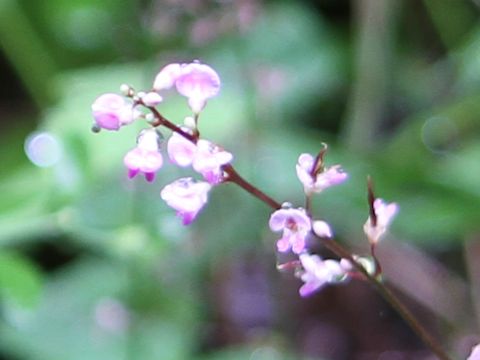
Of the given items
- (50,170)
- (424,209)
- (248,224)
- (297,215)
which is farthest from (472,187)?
(297,215)

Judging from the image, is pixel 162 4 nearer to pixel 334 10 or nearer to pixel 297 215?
pixel 334 10

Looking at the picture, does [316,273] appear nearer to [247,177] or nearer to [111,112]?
[111,112]

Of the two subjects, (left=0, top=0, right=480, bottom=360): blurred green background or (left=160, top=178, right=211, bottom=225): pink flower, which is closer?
(left=160, top=178, right=211, bottom=225): pink flower

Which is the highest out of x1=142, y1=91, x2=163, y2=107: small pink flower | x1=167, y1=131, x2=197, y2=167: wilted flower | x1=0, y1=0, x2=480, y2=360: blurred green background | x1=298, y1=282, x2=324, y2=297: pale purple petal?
x1=0, y1=0, x2=480, y2=360: blurred green background

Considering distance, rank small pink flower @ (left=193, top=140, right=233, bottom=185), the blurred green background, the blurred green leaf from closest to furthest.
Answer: small pink flower @ (left=193, top=140, right=233, bottom=185) → the blurred green leaf → the blurred green background

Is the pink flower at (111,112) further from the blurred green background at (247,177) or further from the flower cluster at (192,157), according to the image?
the blurred green background at (247,177)

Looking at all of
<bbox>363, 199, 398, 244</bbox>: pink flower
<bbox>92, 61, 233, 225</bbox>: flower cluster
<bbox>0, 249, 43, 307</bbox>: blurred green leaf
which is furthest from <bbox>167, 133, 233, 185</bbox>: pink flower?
<bbox>0, 249, 43, 307</bbox>: blurred green leaf

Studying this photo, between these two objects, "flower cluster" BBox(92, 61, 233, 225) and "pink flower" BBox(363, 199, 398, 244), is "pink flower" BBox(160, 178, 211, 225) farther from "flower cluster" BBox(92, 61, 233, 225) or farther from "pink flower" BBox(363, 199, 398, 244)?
"pink flower" BBox(363, 199, 398, 244)
